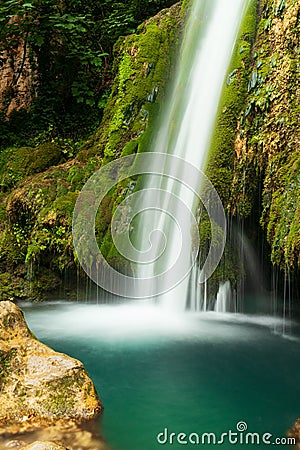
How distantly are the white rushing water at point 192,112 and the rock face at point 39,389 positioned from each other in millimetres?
2665

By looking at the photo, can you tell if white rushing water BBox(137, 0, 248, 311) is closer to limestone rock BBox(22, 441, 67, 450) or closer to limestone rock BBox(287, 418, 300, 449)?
limestone rock BBox(287, 418, 300, 449)

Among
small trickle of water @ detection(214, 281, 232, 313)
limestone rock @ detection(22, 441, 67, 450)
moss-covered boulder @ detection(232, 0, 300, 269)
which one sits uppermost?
moss-covered boulder @ detection(232, 0, 300, 269)

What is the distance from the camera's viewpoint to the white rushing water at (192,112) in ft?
20.2

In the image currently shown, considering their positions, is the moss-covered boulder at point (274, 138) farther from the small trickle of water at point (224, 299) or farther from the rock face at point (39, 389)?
the rock face at point (39, 389)

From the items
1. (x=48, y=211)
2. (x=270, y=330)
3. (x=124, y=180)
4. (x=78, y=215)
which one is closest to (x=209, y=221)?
(x=270, y=330)

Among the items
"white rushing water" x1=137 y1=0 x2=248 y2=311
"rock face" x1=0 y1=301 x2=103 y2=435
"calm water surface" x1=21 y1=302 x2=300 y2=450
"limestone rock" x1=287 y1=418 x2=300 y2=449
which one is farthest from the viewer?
"white rushing water" x1=137 y1=0 x2=248 y2=311

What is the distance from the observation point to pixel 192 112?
6.81 metres

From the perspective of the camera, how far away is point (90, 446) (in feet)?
9.95

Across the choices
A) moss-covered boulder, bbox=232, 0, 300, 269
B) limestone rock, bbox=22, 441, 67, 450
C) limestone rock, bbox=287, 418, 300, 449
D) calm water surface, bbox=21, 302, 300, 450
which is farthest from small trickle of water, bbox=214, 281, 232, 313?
limestone rock, bbox=22, 441, 67, 450

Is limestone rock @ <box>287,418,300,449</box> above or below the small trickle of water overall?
below

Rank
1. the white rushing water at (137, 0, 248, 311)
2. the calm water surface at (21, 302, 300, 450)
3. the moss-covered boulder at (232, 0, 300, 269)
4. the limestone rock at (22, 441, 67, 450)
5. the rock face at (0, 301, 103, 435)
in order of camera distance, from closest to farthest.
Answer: the limestone rock at (22, 441, 67, 450) < the rock face at (0, 301, 103, 435) < the calm water surface at (21, 302, 300, 450) < the moss-covered boulder at (232, 0, 300, 269) < the white rushing water at (137, 0, 248, 311)

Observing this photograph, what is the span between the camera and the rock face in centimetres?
331

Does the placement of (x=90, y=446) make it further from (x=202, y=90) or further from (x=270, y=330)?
(x=202, y=90)

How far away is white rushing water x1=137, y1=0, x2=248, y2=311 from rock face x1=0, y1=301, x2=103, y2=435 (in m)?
2.67
